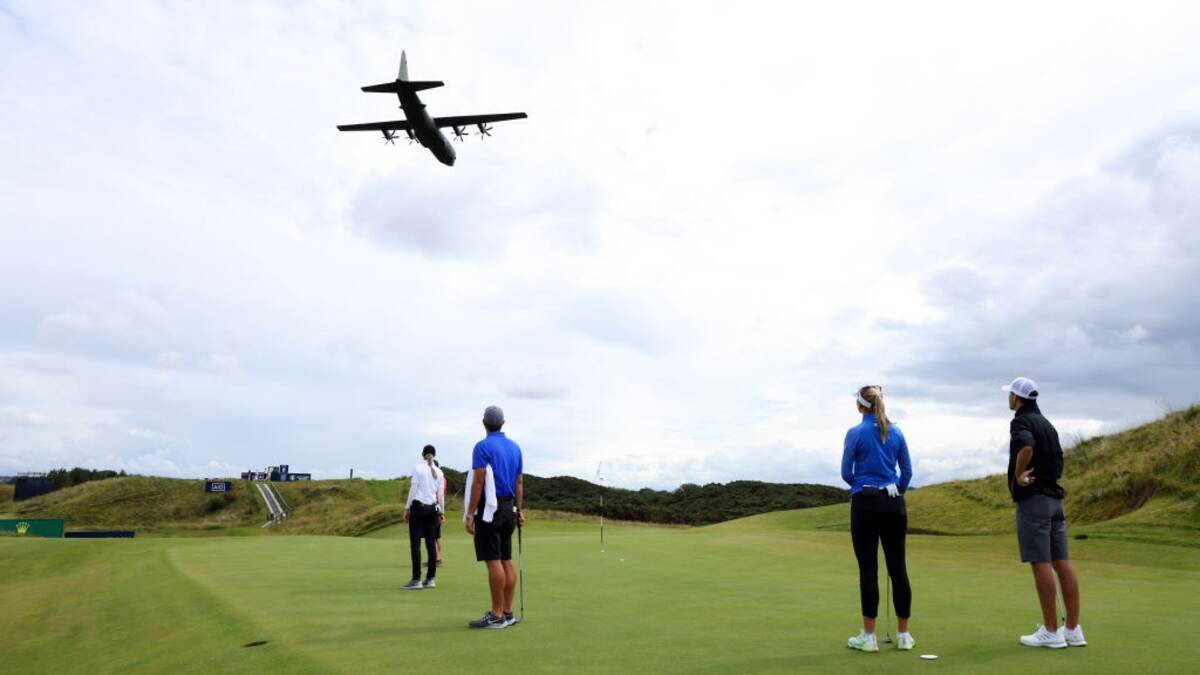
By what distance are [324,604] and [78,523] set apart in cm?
6986

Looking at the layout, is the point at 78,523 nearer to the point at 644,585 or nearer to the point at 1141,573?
the point at 644,585

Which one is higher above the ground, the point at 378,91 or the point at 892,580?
the point at 378,91

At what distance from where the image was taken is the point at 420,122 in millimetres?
33719

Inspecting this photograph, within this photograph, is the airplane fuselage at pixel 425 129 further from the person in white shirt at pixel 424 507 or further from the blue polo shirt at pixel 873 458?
the blue polo shirt at pixel 873 458

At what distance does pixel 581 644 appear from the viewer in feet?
26.4

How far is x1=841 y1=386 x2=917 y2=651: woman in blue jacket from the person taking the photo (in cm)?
774

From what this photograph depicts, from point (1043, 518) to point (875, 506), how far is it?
67.0 inches

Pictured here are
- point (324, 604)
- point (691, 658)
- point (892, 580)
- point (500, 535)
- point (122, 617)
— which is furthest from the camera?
point (122, 617)

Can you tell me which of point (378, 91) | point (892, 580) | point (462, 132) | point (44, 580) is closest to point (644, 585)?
point (892, 580)

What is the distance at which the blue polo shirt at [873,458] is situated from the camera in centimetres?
775

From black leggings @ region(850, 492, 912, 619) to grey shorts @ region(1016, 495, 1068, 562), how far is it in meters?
1.22

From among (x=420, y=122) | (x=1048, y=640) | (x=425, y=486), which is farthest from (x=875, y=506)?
(x=420, y=122)

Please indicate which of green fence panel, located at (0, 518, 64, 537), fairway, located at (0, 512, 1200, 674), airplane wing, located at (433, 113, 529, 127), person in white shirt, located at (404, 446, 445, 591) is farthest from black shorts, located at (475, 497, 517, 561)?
green fence panel, located at (0, 518, 64, 537)

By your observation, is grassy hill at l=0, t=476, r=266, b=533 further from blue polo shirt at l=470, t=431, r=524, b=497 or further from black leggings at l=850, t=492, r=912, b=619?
black leggings at l=850, t=492, r=912, b=619
